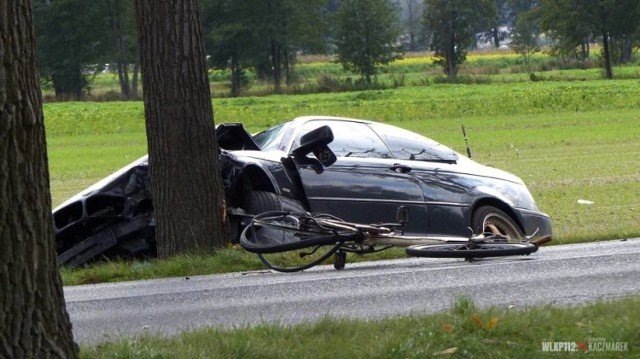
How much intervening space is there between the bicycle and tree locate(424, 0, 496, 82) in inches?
3106

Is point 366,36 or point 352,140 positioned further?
point 366,36

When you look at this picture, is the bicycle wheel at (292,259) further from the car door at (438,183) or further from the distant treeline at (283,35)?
the distant treeline at (283,35)

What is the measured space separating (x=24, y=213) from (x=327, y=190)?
6.71 metres

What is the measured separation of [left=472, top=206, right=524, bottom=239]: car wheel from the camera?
12.1 metres

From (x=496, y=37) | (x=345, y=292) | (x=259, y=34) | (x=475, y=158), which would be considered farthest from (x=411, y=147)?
(x=496, y=37)

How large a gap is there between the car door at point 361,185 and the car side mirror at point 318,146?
34 centimetres

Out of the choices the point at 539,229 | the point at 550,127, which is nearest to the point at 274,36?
the point at 550,127

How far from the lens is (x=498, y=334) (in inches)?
244

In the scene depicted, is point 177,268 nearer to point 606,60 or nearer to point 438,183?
point 438,183

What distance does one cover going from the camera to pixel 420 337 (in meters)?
6.12

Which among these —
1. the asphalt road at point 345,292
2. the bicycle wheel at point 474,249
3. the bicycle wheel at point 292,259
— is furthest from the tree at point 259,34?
the bicycle wheel at point 474,249

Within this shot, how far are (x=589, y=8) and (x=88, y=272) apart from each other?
68.6 meters

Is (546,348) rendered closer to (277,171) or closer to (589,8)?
(277,171)

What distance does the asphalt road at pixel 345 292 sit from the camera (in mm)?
7656
